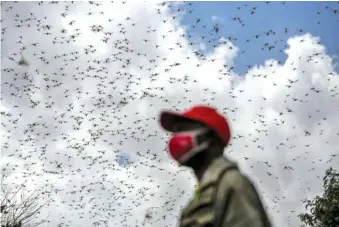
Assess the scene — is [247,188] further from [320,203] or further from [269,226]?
[320,203]

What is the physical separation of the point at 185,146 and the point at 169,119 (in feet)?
1.15

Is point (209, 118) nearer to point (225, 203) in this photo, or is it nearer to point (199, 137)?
point (199, 137)

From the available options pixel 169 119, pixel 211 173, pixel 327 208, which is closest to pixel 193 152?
pixel 211 173

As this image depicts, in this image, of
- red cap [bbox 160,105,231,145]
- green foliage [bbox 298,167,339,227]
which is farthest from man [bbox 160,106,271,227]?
green foliage [bbox 298,167,339,227]

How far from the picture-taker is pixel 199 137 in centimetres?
399

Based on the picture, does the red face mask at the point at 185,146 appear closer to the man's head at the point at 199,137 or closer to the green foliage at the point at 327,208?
the man's head at the point at 199,137

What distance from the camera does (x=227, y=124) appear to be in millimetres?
4059

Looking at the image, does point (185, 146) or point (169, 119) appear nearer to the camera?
point (185, 146)

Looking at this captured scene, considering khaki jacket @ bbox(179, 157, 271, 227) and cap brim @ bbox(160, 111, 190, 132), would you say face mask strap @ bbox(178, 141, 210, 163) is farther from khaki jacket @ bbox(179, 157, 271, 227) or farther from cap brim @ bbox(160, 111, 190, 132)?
cap brim @ bbox(160, 111, 190, 132)

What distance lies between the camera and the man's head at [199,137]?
155 inches

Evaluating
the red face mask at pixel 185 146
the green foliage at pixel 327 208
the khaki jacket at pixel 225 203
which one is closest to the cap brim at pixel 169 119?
the red face mask at pixel 185 146

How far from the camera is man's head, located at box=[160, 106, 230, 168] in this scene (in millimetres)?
3947

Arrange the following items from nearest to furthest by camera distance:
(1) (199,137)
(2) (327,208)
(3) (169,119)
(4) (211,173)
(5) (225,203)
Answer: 1. (5) (225,203)
2. (4) (211,173)
3. (1) (199,137)
4. (3) (169,119)
5. (2) (327,208)

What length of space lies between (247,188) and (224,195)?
0.18 meters
